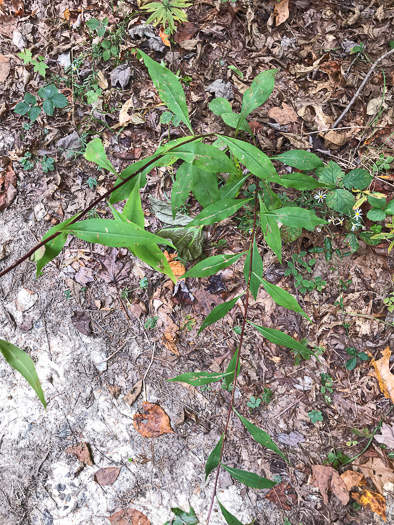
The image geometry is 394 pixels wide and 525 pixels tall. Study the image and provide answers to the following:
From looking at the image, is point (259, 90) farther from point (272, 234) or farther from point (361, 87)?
point (361, 87)

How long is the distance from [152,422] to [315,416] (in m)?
1.05

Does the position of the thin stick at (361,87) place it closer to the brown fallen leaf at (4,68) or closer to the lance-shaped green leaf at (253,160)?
the lance-shaped green leaf at (253,160)

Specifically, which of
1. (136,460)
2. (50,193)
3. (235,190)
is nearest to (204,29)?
(235,190)

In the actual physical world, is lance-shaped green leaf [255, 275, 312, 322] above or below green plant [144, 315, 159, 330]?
above

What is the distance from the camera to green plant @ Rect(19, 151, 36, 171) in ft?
7.92

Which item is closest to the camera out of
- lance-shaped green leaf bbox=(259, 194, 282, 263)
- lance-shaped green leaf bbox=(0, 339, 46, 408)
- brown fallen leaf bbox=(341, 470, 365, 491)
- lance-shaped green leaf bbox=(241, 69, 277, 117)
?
lance-shaped green leaf bbox=(0, 339, 46, 408)

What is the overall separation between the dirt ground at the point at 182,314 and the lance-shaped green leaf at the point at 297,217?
0.75m

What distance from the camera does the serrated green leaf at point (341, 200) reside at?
2.01 m

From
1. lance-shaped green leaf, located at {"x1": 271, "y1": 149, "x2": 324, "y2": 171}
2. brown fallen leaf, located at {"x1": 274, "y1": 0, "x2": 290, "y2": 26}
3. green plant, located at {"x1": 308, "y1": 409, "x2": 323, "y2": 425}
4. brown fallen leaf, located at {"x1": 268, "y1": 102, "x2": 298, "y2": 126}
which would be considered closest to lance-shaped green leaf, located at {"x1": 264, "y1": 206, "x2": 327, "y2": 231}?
lance-shaped green leaf, located at {"x1": 271, "y1": 149, "x2": 324, "y2": 171}

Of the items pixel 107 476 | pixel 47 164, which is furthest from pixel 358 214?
pixel 107 476

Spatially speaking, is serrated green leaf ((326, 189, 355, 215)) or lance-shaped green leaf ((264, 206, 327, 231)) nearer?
lance-shaped green leaf ((264, 206, 327, 231))

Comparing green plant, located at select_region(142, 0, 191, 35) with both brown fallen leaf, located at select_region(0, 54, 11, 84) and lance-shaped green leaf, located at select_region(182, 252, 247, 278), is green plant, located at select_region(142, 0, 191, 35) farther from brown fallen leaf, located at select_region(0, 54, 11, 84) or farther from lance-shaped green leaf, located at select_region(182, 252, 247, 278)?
lance-shaped green leaf, located at select_region(182, 252, 247, 278)

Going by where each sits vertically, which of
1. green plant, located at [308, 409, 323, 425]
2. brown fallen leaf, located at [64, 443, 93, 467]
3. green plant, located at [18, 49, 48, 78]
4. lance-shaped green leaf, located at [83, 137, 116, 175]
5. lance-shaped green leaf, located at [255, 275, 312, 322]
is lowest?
green plant, located at [308, 409, 323, 425]

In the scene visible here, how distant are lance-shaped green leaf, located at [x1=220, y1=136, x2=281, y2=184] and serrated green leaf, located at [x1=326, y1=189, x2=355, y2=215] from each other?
30.6 inches
